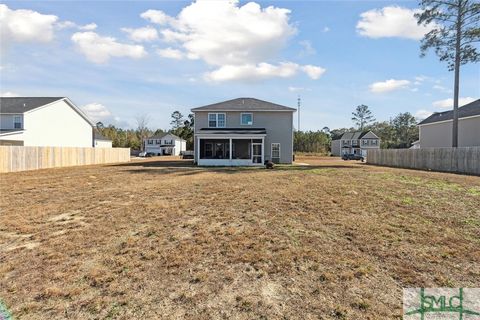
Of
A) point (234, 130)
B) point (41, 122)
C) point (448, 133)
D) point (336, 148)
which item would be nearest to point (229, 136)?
point (234, 130)

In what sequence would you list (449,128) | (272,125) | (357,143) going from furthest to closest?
(357,143), (449,128), (272,125)

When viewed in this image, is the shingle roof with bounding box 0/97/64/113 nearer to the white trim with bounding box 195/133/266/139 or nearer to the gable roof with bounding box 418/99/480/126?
the white trim with bounding box 195/133/266/139

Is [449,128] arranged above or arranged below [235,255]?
above

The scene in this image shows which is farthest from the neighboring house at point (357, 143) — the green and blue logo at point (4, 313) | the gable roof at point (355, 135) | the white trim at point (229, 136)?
the green and blue logo at point (4, 313)

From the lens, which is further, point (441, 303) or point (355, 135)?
point (355, 135)

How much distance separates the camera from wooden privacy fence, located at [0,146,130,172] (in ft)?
67.4

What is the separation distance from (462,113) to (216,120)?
22593 millimetres

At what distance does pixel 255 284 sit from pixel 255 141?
934 inches

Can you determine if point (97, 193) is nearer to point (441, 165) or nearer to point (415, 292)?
point (415, 292)

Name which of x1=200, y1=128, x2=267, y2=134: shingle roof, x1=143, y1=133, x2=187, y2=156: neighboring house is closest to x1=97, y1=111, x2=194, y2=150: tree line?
x1=143, y1=133, x2=187, y2=156: neighboring house

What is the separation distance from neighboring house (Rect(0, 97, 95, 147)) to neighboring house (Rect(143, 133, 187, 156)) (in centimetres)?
3413

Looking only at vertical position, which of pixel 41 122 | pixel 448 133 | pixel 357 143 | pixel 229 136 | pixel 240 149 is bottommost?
pixel 240 149

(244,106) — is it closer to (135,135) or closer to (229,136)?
(229,136)

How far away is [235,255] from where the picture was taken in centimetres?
508
